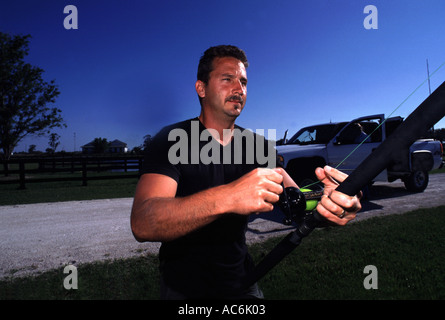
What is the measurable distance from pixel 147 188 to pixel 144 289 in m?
2.69

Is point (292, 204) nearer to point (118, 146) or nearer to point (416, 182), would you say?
point (416, 182)

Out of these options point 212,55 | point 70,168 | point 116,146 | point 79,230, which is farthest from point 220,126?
point 116,146

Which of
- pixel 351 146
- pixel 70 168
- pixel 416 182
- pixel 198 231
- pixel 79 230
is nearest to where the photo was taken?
pixel 198 231

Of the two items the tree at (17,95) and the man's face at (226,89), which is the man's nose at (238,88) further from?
the tree at (17,95)

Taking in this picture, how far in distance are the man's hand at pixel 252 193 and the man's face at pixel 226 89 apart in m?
0.84

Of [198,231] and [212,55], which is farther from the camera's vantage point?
[212,55]

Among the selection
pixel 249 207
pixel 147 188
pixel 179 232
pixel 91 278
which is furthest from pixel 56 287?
pixel 249 207

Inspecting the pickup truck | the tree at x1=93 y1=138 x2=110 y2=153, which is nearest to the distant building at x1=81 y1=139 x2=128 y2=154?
the tree at x1=93 y1=138 x2=110 y2=153

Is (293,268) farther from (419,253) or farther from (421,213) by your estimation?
(421,213)

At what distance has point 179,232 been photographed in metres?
1.10

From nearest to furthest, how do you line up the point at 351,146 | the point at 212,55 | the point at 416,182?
the point at 212,55 < the point at 351,146 < the point at 416,182

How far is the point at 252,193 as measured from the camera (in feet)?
3.36
